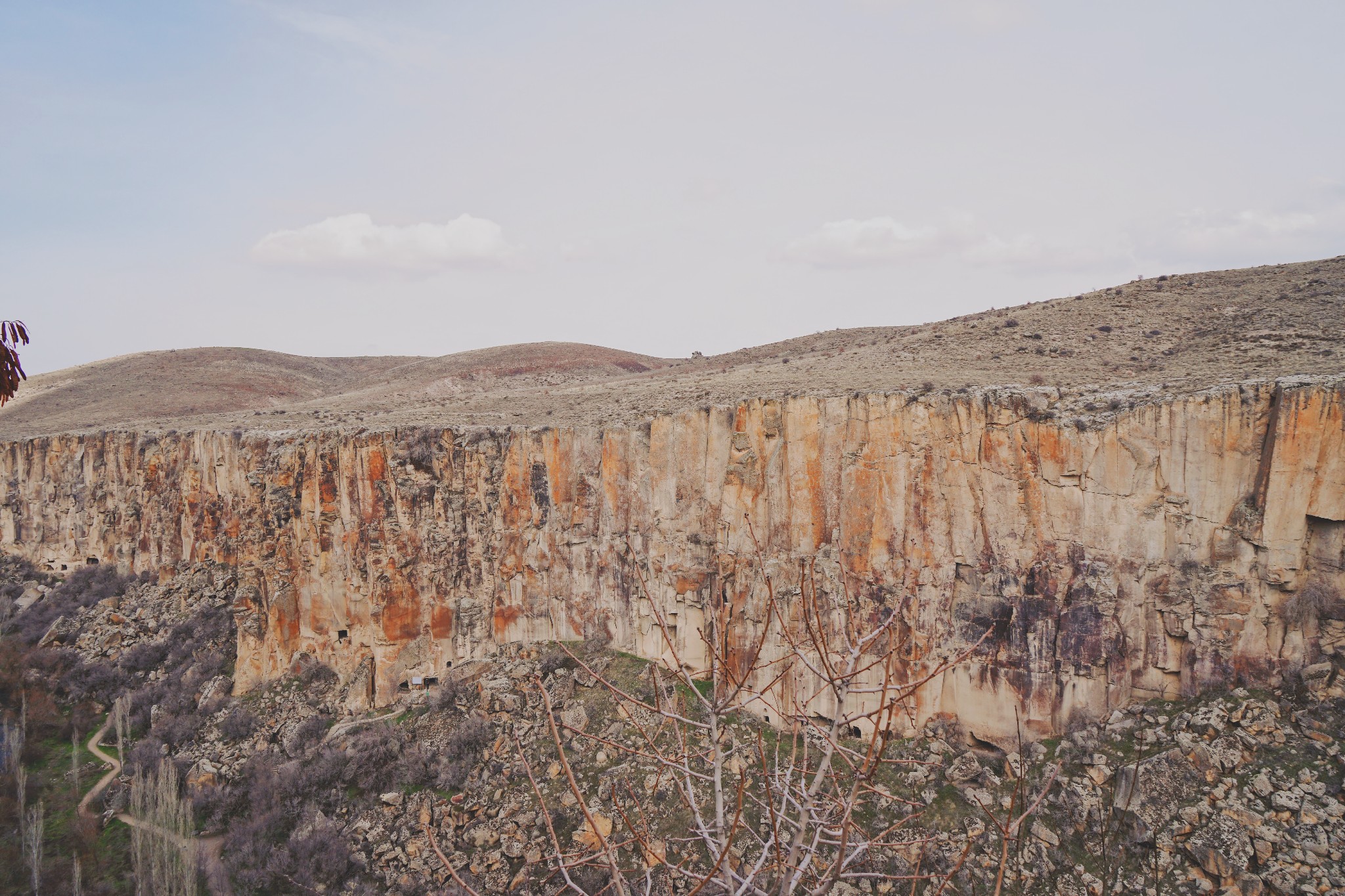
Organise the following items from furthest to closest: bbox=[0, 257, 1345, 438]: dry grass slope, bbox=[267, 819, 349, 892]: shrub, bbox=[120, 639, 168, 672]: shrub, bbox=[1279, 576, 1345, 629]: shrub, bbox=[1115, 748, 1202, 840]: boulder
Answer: bbox=[120, 639, 168, 672]: shrub
bbox=[0, 257, 1345, 438]: dry grass slope
bbox=[267, 819, 349, 892]: shrub
bbox=[1279, 576, 1345, 629]: shrub
bbox=[1115, 748, 1202, 840]: boulder

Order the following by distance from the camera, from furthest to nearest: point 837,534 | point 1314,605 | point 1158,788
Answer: point 837,534
point 1314,605
point 1158,788

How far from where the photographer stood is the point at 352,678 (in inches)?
760

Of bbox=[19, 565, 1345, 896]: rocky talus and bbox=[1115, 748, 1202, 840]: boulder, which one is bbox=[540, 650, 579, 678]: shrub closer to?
bbox=[19, 565, 1345, 896]: rocky talus

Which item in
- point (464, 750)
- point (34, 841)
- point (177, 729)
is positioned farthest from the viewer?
point (177, 729)

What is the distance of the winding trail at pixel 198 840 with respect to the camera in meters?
15.4

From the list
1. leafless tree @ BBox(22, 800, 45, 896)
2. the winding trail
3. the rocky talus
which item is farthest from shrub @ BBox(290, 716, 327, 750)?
leafless tree @ BBox(22, 800, 45, 896)

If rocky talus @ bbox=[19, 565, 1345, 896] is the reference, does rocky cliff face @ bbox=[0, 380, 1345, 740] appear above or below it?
above

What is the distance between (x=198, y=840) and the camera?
16609 millimetres

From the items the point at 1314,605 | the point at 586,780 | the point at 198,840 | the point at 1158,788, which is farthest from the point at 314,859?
the point at 1314,605

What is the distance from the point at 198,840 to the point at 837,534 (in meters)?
16.4

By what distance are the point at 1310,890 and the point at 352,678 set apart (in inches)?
783

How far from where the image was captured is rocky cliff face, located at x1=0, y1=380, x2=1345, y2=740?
1271 centimetres

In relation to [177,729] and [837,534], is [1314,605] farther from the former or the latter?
[177,729]

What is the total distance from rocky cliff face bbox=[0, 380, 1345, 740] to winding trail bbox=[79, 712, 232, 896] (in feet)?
12.6
